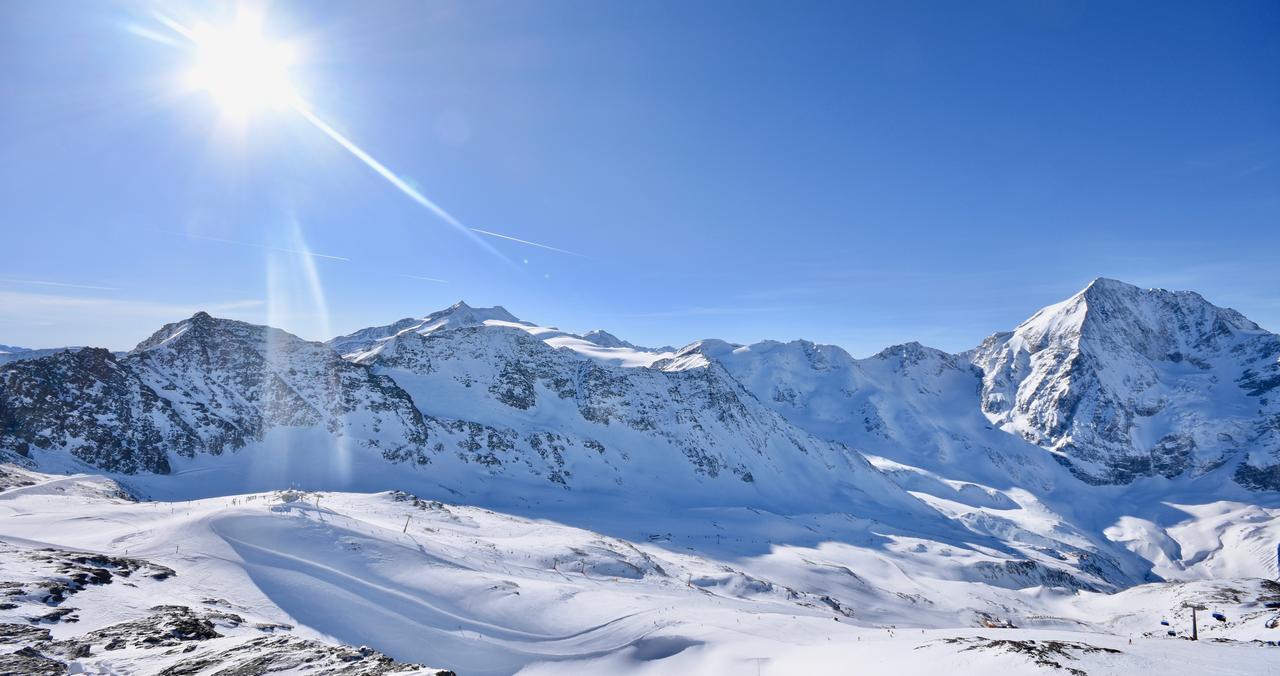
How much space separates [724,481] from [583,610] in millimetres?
134538

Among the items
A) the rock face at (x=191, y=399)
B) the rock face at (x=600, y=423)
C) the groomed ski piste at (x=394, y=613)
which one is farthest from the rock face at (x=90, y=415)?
the rock face at (x=600, y=423)

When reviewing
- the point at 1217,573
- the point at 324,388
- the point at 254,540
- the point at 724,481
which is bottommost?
the point at 1217,573

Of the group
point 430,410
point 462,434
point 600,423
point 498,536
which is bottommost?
point 498,536

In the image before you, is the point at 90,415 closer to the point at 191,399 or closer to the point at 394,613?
the point at 191,399

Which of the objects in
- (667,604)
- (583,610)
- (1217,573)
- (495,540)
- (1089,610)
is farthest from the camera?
(1217,573)

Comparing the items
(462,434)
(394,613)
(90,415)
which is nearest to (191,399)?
(90,415)

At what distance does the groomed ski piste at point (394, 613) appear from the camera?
12.1m

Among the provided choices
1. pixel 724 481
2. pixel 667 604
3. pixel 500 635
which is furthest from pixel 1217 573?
pixel 500 635

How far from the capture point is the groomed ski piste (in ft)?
39.7

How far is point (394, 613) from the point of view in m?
22.5

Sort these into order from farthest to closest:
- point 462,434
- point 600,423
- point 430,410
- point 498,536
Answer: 1. point 600,423
2. point 430,410
3. point 462,434
4. point 498,536

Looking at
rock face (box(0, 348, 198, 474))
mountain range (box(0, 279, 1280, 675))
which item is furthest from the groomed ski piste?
rock face (box(0, 348, 198, 474))

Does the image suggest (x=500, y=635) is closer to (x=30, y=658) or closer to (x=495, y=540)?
(x=30, y=658)

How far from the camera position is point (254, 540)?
90.0 ft
